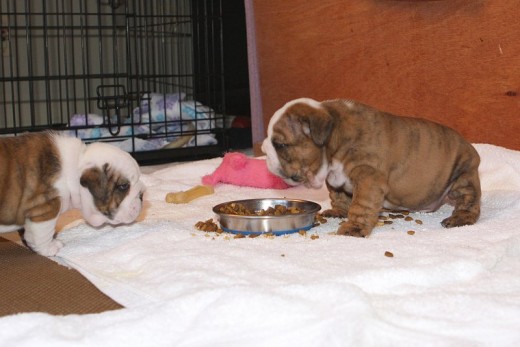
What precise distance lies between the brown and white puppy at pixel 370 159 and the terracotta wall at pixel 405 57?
79 centimetres

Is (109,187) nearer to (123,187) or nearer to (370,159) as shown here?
(123,187)

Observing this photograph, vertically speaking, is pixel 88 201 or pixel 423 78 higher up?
pixel 423 78

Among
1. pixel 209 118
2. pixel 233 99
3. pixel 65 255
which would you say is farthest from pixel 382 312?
pixel 233 99

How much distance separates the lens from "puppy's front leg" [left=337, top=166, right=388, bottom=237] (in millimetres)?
2969

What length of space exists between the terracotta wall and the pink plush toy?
3.00 feet

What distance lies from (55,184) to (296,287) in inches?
43.5

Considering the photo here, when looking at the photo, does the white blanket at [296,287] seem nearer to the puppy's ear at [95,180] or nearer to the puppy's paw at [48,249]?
the puppy's paw at [48,249]

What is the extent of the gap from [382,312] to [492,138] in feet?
7.11

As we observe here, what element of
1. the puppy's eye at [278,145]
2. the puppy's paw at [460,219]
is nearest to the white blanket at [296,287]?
the puppy's paw at [460,219]

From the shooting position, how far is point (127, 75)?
17.4 ft

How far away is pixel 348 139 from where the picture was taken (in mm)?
3084

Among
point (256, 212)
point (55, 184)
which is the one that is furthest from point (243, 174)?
point (55, 184)

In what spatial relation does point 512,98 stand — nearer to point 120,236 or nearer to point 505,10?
point 505,10

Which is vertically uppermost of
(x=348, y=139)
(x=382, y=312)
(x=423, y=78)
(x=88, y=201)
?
(x=423, y=78)
